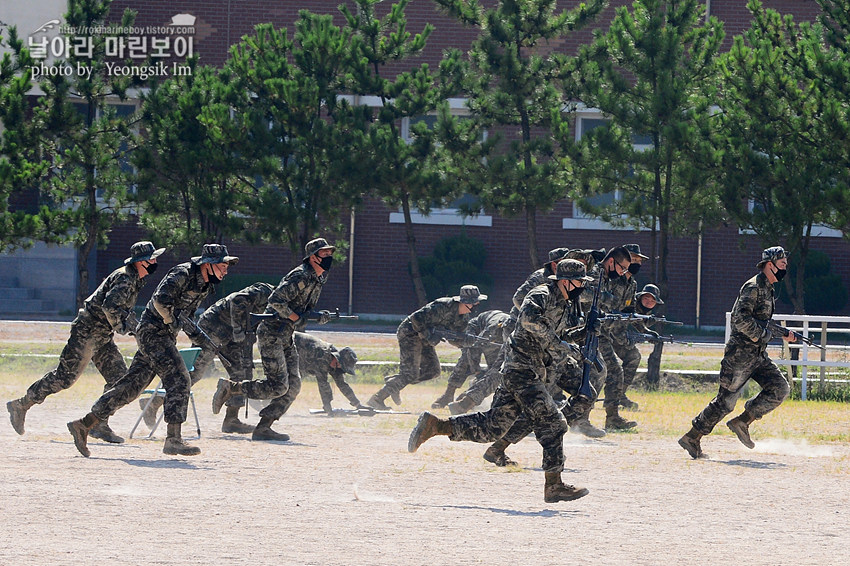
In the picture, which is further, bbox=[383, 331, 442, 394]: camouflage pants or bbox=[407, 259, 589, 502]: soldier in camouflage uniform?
bbox=[383, 331, 442, 394]: camouflage pants

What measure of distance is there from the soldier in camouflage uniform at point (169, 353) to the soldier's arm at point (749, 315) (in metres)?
5.00

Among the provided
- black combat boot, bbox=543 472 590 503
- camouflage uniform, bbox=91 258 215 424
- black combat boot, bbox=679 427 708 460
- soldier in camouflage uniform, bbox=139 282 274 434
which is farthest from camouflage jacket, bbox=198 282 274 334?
black combat boot, bbox=543 472 590 503

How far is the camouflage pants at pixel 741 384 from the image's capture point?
41.4 ft

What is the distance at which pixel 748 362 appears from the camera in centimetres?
1274

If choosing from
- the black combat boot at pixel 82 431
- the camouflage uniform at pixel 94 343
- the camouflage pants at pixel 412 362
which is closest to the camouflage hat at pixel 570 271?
the camouflage uniform at pixel 94 343

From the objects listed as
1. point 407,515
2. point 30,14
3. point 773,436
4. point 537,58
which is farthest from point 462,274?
point 407,515

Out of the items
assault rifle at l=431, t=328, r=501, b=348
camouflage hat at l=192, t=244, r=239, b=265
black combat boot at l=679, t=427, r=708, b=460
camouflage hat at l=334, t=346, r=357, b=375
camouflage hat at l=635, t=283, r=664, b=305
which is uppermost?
camouflage hat at l=192, t=244, r=239, b=265

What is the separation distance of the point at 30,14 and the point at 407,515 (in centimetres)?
2523

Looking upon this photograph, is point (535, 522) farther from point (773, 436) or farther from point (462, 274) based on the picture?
point (462, 274)

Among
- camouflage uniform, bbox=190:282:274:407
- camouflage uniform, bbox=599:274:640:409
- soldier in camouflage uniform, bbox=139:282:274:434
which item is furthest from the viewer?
camouflage uniform, bbox=599:274:640:409

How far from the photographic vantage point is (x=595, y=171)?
2388 centimetres

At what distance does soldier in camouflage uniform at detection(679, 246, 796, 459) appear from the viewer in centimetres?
1259

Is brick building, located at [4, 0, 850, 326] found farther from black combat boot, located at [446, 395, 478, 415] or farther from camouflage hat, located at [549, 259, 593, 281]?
camouflage hat, located at [549, 259, 593, 281]

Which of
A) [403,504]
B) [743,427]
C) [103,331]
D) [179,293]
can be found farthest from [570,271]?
[103,331]
